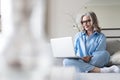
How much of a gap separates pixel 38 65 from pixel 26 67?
0.05ft

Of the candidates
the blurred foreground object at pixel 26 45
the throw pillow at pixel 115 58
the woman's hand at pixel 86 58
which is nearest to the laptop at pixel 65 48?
the woman's hand at pixel 86 58

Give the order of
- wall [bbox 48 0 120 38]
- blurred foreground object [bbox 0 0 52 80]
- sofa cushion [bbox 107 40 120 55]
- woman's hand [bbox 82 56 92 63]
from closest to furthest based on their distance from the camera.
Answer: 1. blurred foreground object [bbox 0 0 52 80]
2. woman's hand [bbox 82 56 92 63]
3. sofa cushion [bbox 107 40 120 55]
4. wall [bbox 48 0 120 38]

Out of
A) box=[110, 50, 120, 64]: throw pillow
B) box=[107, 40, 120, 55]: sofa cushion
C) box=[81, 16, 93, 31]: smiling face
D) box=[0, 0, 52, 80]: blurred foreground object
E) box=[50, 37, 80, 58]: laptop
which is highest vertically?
box=[0, 0, 52, 80]: blurred foreground object

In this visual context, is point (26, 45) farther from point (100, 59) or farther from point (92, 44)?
point (92, 44)

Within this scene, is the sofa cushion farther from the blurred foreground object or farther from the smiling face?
the blurred foreground object

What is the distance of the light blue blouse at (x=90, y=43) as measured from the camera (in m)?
2.70

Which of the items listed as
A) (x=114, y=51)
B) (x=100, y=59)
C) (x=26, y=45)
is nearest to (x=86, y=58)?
(x=100, y=59)

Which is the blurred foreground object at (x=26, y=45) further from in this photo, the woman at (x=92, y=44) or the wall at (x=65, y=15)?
the wall at (x=65, y=15)

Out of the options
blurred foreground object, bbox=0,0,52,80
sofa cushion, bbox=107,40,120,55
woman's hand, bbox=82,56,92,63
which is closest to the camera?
blurred foreground object, bbox=0,0,52,80

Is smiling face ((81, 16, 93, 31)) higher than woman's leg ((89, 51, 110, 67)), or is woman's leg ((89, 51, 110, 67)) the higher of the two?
smiling face ((81, 16, 93, 31))

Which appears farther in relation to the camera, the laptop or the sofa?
the sofa

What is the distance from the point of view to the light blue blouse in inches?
106

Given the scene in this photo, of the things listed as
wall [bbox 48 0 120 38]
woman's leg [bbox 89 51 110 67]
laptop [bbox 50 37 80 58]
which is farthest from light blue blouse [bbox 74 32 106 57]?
wall [bbox 48 0 120 38]

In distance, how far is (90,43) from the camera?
275cm
